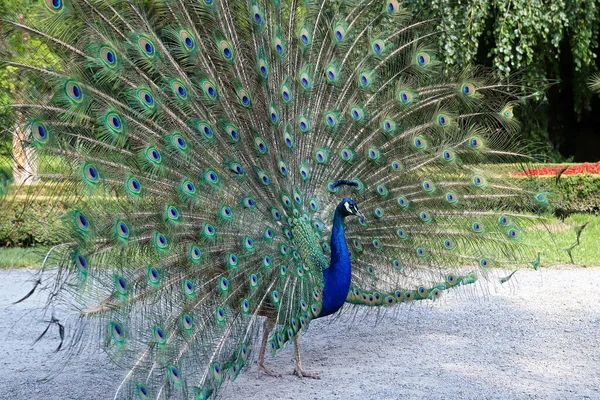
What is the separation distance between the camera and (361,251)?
13.3 ft

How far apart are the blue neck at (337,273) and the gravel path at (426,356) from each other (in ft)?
1.51

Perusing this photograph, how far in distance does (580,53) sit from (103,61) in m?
7.79

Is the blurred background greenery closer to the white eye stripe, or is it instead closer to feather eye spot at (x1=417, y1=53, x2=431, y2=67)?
feather eye spot at (x1=417, y1=53, x2=431, y2=67)

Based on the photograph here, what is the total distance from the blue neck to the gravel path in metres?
0.46

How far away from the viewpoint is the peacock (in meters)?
2.99

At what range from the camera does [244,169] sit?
11.4 feet

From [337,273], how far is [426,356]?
1.01 meters

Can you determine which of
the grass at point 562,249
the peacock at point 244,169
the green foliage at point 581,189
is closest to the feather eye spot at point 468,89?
the peacock at point 244,169

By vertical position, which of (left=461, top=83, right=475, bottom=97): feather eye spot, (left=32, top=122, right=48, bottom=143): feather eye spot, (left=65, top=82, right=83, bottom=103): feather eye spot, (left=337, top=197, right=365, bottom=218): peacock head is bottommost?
(left=337, top=197, right=365, bottom=218): peacock head

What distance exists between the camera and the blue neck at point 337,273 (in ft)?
11.7

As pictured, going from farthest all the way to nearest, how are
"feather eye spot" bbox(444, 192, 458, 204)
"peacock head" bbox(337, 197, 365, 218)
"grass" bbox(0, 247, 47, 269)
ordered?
1. "grass" bbox(0, 247, 47, 269)
2. "feather eye spot" bbox(444, 192, 458, 204)
3. "peacock head" bbox(337, 197, 365, 218)

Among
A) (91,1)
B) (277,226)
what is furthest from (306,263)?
(91,1)

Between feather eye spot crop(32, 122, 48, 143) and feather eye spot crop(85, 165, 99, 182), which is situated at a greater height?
feather eye spot crop(32, 122, 48, 143)

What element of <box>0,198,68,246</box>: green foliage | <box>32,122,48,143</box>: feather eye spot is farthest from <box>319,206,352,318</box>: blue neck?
<box>0,198,68,246</box>: green foliage
